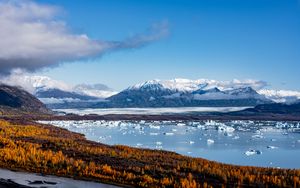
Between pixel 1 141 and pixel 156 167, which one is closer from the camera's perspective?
pixel 156 167

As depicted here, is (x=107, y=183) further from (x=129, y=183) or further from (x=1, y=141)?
(x=1, y=141)

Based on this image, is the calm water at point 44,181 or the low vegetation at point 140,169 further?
the low vegetation at point 140,169

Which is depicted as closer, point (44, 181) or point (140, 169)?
point (44, 181)

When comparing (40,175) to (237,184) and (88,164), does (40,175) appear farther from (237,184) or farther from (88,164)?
(237,184)

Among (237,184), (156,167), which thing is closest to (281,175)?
(237,184)

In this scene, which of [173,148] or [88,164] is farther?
[173,148]

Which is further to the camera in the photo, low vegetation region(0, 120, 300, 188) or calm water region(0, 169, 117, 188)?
low vegetation region(0, 120, 300, 188)

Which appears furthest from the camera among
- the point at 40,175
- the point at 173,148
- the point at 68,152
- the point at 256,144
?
the point at 256,144

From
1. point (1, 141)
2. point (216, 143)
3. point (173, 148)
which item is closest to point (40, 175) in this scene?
point (1, 141)

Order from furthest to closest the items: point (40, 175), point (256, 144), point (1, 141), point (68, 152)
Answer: point (256, 144) < point (1, 141) < point (68, 152) < point (40, 175)

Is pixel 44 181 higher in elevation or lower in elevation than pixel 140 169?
lower
